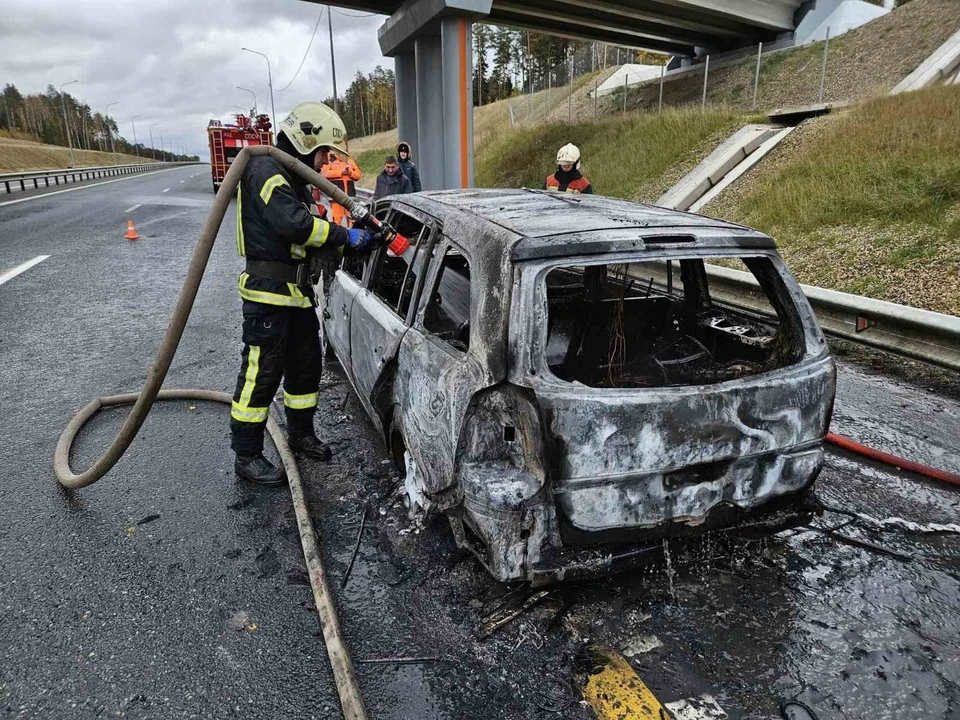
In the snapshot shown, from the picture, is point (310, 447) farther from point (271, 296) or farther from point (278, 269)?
point (278, 269)

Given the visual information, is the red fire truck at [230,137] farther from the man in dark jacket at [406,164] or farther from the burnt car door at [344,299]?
the burnt car door at [344,299]

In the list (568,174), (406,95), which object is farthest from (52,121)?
(568,174)

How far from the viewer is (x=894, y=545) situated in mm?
2834

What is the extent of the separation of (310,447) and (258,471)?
364 millimetres

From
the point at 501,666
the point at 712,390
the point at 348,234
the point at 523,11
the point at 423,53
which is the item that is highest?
the point at 523,11

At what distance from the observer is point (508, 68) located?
74625mm

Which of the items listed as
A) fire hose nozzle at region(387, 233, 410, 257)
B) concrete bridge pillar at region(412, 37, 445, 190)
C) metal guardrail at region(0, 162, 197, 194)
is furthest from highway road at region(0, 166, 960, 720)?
metal guardrail at region(0, 162, 197, 194)

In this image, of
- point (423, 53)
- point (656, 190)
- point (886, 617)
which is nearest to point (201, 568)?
point (886, 617)

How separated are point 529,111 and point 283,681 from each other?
3899 centimetres

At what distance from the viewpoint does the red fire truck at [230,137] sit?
23.7 m

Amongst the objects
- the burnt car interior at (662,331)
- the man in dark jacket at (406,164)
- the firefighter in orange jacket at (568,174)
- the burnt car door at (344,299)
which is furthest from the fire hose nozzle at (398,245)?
the man in dark jacket at (406,164)

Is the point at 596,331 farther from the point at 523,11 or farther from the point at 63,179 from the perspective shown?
the point at 63,179

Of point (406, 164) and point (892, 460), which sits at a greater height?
point (406, 164)

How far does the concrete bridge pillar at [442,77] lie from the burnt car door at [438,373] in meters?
13.2
